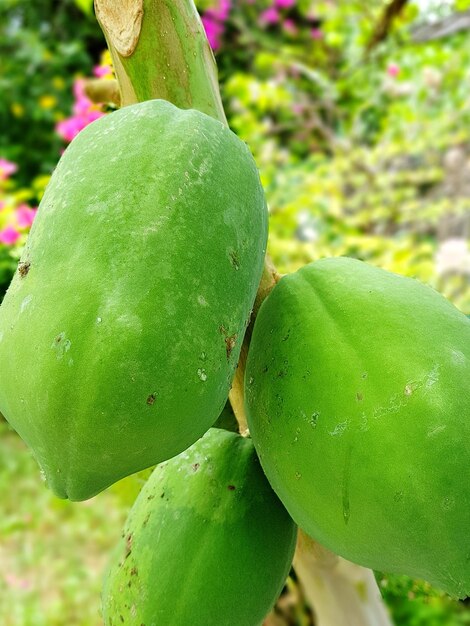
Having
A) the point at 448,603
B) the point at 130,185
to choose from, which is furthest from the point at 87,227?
the point at 448,603

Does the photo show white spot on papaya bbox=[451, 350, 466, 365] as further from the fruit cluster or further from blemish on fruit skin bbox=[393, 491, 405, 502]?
blemish on fruit skin bbox=[393, 491, 405, 502]

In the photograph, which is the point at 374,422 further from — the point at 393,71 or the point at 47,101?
the point at 47,101

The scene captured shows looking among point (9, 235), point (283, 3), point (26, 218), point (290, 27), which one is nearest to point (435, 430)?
point (26, 218)

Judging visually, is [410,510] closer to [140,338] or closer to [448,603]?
[140,338]

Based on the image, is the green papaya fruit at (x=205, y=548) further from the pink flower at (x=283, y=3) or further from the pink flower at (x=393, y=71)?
the pink flower at (x=283, y=3)

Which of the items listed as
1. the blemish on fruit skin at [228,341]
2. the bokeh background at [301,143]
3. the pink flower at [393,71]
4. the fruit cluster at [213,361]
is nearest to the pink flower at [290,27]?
the bokeh background at [301,143]

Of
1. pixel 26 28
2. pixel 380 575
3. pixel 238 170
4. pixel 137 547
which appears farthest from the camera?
pixel 26 28
